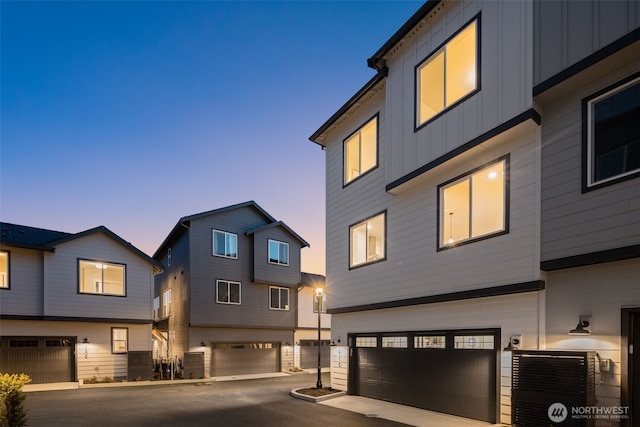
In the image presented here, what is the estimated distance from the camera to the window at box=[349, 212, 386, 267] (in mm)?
13071

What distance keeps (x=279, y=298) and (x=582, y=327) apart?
2122cm

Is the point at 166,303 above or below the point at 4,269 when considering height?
below

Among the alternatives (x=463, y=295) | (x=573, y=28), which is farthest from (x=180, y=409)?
(x=573, y=28)

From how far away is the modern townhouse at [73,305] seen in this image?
18000 millimetres

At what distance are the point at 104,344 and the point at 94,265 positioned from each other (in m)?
3.71

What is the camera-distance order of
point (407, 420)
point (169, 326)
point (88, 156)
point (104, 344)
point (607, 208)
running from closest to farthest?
point (607, 208) < point (407, 420) < point (104, 344) < point (169, 326) < point (88, 156)

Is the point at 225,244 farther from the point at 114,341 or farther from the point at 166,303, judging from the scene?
the point at 114,341

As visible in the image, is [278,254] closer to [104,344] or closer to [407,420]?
[104,344]

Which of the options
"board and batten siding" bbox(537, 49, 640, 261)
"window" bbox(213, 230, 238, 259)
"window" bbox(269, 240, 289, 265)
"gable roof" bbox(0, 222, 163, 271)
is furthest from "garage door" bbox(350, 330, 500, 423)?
"gable roof" bbox(0, 222, 163, 271)

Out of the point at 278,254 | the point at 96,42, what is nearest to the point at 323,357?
the point at 278,254

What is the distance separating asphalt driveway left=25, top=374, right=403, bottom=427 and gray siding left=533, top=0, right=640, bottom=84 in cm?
802

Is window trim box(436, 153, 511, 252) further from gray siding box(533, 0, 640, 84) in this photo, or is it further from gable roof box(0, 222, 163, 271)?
gable roof box(0, 222, 163, 271)

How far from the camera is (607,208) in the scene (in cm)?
666

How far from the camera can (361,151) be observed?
1445 cm
